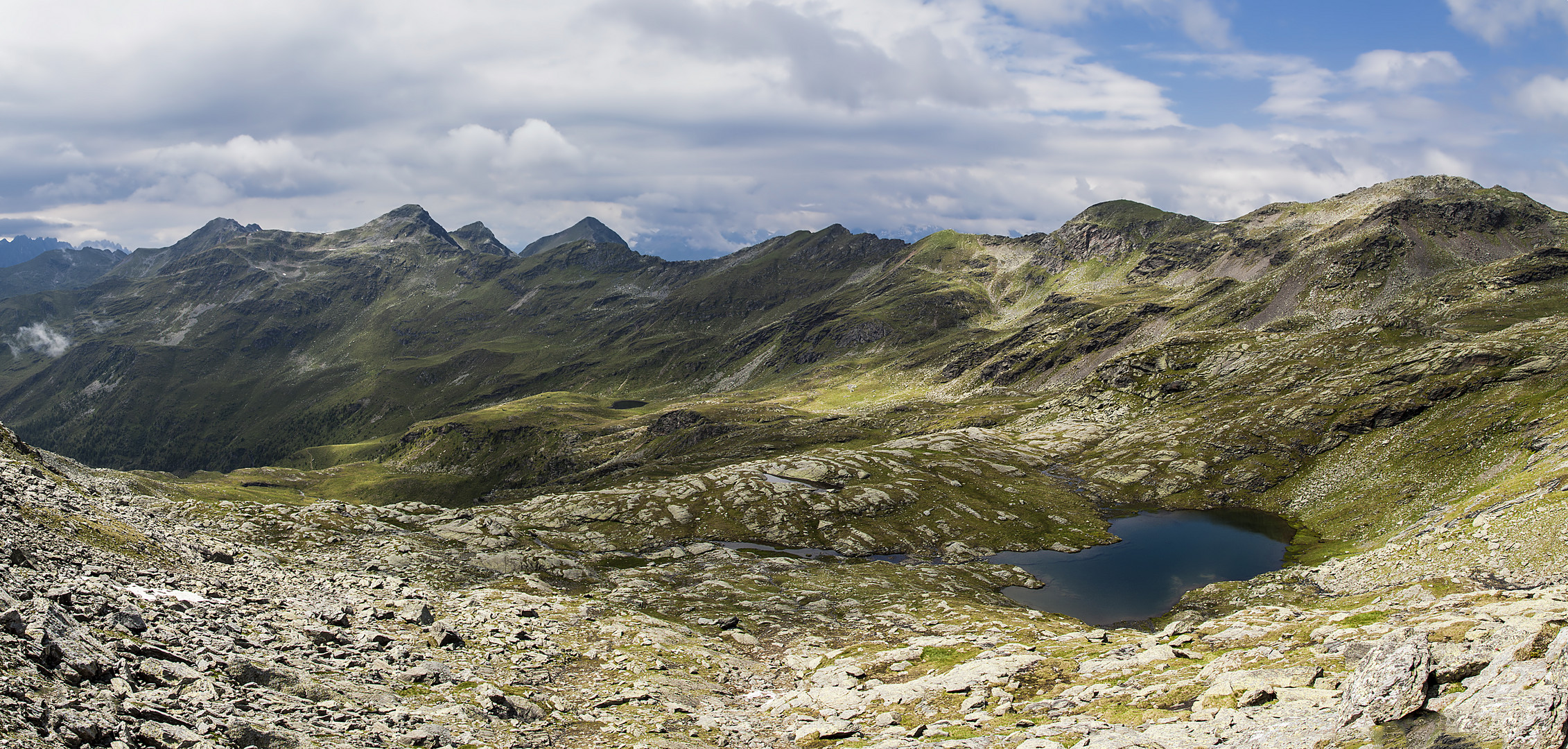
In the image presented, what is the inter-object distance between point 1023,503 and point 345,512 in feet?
376

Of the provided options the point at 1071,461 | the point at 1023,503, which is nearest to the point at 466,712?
the point at 1023,503

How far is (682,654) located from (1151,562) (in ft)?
282

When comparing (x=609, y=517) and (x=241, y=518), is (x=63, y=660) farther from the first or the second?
(x=609, y=517)

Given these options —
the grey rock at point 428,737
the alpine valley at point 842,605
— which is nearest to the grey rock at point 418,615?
the alpine valley at point 842,605

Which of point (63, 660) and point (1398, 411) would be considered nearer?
point (63, 660)

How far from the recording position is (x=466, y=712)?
30.3 m

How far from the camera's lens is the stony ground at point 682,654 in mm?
20609

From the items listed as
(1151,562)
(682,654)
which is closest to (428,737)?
(682,654)

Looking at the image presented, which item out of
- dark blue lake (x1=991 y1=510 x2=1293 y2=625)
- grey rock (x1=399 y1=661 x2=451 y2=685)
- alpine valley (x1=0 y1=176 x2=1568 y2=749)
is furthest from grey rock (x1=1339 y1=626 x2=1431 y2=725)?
dark blue lake (x1=991 y1=510 x2=1293 y2=625)

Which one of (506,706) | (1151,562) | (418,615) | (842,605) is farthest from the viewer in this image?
(1151,562)

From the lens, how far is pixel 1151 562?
354 feet

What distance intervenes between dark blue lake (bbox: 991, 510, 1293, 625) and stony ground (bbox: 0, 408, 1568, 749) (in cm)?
1175

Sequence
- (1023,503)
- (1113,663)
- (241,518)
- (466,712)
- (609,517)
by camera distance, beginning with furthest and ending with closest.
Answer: (1023,503)
(609,517)
(241,518)
(1113,663)
(466,712)

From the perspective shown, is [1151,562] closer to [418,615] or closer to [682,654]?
[682,654]
